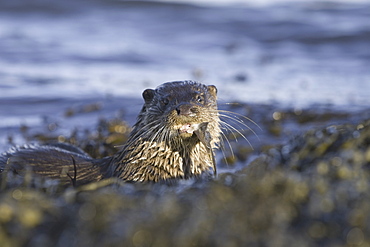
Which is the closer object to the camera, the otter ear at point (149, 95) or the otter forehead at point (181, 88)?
the otter forehead at point (181, 88)

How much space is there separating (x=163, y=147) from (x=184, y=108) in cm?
34

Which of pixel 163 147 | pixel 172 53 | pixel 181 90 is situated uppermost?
Answer: pixel 172 53

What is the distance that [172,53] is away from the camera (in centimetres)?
990

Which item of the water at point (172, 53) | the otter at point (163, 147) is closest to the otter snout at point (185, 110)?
the otter at point (163, 147)

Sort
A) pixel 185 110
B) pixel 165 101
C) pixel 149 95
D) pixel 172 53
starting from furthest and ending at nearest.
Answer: pixel 172 53, pixel 149 95, pixel 165 101, pixel 185 110

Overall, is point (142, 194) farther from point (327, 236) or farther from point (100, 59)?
point (100, 59)

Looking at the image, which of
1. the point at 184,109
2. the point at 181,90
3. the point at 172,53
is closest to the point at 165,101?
the point at 181,90

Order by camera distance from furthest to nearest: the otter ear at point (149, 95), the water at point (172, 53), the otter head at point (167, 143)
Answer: the water at point (172, 53), the otter ear at point (149, 95), the otter head at point (167, 143)

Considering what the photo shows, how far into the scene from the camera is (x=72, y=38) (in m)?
11.0

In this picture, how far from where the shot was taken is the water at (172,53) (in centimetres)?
721

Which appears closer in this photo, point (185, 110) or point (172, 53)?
point (185, 110)

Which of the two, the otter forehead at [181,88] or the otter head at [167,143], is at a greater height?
the otter forehead at [181,88]

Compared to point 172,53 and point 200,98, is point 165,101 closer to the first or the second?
point 200,98

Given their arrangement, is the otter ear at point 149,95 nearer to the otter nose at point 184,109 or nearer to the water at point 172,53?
the otter nose at point 184,109
